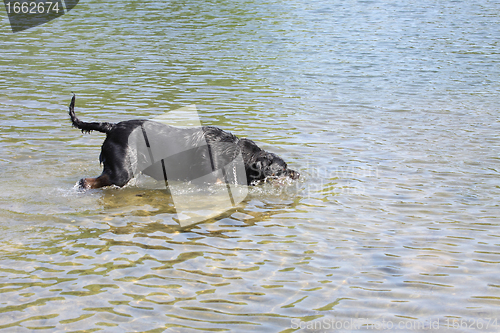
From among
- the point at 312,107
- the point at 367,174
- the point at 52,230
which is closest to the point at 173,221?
the point at 52,230

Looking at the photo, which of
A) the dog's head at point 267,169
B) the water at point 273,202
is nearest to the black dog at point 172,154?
the dog's head at point 267,169

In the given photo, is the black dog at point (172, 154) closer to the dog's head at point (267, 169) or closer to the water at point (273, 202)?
the dog's head at point (267, 169)

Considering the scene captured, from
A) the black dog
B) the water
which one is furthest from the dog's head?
the water

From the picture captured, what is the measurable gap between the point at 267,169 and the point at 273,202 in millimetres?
680

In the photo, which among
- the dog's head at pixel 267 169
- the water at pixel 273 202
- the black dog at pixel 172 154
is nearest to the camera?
the water at pixel 273 202

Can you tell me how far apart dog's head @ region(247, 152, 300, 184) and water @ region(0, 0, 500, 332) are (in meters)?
0.18

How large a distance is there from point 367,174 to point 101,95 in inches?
262

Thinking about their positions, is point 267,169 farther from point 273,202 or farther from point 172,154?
point 172,154

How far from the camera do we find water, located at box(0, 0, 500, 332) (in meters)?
4.30

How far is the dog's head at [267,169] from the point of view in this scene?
24.4 feet

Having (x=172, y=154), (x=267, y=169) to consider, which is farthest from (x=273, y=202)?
(x=172, y=154)

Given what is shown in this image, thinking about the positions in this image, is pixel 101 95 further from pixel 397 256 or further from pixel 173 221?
pixel 397 256

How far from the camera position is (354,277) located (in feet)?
15.7

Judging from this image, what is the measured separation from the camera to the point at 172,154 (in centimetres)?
715
